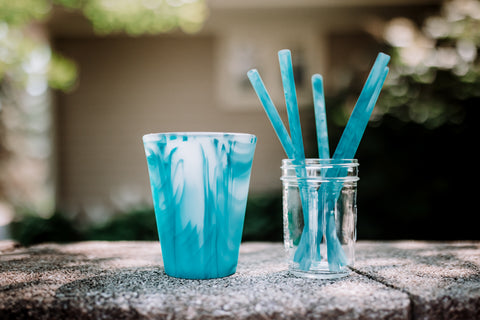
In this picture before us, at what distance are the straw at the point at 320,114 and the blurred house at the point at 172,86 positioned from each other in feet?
16.4

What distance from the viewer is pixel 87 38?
6305mm

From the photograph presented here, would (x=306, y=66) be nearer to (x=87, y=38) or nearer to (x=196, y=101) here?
(x=196, y=101)

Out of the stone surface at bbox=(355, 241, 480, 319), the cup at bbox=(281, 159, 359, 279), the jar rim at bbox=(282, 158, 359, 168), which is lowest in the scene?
the stone surface at bbox=(355, 241, 480, 319)

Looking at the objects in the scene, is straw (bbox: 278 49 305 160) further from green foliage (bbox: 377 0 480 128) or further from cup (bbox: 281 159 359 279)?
green foliage (bbox: 377 0 480 128)

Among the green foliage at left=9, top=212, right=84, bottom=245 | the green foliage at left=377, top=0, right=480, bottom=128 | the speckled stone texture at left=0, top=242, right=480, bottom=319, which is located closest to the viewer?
the speckled stone texture at left=0, top=242, right=480, bottom=319

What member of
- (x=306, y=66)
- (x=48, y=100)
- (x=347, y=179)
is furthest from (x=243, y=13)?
(x=347, y=179)

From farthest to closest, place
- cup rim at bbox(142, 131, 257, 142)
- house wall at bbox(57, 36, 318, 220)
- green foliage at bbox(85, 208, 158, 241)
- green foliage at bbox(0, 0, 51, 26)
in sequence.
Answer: house wall at bbox(57, 36, 318, 220)
green foliage at bbox(85, 208, 158, 241)
green foliage at bbox(0, 0, 51, 26)
cup rim at bbox(142, 131, 257, 142)

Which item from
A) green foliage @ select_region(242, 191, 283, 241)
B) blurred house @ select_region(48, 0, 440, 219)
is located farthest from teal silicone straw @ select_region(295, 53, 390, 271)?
blurred house @ select_region(48, 0, 440, 219)

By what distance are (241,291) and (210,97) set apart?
5634 mm

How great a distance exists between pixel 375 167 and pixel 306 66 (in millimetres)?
2909

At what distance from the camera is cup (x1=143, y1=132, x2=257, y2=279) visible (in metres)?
0.81

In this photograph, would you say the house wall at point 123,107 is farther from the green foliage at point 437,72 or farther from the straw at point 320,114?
the straw at point 320,114

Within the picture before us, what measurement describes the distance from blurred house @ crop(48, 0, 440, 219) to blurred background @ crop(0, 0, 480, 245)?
2 cm

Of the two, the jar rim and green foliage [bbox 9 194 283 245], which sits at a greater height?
the jar rim
